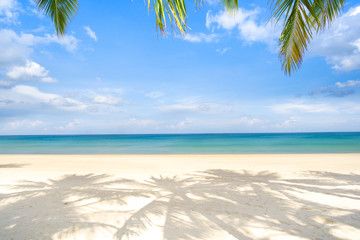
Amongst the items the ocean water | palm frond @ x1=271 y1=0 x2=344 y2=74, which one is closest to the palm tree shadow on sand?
palm frond @ x1=271 y1=0 x2=344 y2=74

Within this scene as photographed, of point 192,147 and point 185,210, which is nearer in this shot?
point 185,210

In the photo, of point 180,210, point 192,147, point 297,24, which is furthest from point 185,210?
point 192,147

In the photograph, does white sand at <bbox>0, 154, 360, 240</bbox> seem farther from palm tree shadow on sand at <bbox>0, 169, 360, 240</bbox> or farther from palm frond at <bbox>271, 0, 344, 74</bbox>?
palm frond at <bbox>271, 0, 344, 74</bbox>

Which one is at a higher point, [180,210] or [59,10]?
[59,10]

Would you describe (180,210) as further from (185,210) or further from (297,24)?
(297,24)

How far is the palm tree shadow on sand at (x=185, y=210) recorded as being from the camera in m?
2.66

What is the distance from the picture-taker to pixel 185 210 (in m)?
3.38

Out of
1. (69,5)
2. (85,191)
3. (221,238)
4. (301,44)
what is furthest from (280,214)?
(69,5)

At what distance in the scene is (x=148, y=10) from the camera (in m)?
2.64

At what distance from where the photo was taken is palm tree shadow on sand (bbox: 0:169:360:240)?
2.66 m

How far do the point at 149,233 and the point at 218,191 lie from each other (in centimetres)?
222

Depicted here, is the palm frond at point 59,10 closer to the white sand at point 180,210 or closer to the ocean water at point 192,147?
the white sand at point 180,210

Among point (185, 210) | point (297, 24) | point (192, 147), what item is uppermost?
point (297, 24)

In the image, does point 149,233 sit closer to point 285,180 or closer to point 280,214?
point 280,214
